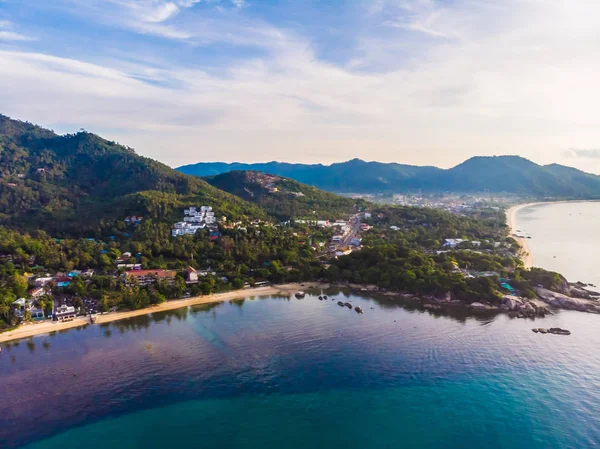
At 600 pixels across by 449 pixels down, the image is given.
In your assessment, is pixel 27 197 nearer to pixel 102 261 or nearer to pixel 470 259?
pixel 102 261

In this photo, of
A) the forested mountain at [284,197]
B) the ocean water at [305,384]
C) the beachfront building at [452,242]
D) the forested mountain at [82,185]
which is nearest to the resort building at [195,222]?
the forested mountain at [82,185]

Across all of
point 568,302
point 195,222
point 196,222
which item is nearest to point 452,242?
point 568,302

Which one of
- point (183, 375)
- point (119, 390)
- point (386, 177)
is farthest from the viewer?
point (386, 177)

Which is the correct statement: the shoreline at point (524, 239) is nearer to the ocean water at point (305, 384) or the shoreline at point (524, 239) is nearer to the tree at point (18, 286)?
the ocean water at point (305, 384)

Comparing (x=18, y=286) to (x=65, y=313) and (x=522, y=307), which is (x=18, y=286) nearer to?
(x=65, y=313)

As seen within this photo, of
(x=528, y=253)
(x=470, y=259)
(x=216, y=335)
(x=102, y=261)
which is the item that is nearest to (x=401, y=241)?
(x=470, y=259)

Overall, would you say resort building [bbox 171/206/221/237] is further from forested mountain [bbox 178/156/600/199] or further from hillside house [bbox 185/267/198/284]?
forested mountain [bbox 178/156/600/199]

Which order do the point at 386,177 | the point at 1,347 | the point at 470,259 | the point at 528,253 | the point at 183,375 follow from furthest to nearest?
the point at 386,177 < the point at 528,253 < the point at 470,259 < the point at 1,347 < the point at 183,375
